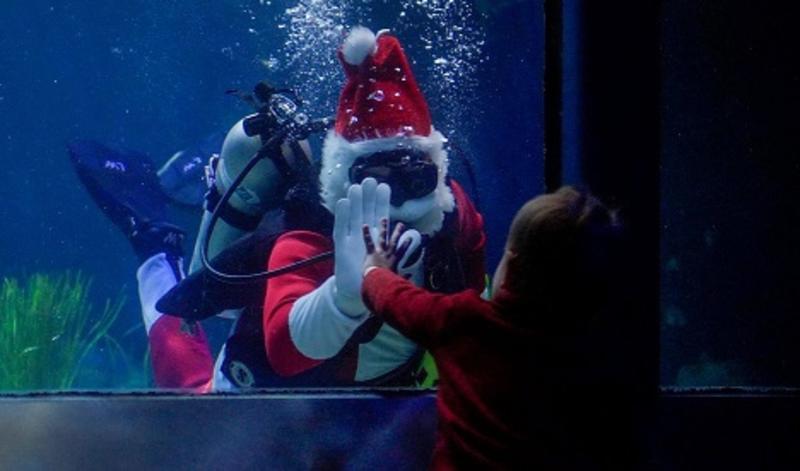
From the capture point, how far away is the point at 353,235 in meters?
2.15

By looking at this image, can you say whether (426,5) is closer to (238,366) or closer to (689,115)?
(689,115)

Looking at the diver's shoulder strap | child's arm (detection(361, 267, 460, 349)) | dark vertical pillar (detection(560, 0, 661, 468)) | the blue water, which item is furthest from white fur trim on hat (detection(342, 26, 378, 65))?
child's arm (detection(361, 267, 460, 349))

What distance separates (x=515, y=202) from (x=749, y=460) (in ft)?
10.4

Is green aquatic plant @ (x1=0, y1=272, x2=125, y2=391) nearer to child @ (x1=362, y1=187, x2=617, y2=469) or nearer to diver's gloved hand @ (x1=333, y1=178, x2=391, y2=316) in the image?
diver's gloved hand @ (x1=333, y1=178, x2=391, y2=316)

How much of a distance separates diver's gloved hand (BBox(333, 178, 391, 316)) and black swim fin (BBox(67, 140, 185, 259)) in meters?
1.94

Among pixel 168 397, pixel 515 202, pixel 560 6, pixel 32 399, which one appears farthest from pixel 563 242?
pixel 515 202

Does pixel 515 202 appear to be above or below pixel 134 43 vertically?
below

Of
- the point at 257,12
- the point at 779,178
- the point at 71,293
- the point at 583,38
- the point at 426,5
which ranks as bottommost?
the point at 71,293

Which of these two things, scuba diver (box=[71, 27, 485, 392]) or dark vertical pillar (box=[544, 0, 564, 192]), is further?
scuba diver (box=[71, 27, 485, 392])

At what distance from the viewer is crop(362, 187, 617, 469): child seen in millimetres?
1425

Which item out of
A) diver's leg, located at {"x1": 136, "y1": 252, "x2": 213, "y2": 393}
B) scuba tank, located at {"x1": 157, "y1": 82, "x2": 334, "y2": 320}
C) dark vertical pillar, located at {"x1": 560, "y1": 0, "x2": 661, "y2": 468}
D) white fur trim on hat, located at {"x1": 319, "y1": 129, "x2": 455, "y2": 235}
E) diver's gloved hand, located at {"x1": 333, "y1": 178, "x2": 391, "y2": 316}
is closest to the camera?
dark vertical pillar, located at {"x1": 560, "y1": 0, "x2": 661, "y2": 468}

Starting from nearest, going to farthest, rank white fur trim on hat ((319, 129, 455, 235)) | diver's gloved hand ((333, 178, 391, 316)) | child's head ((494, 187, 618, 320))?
child's head ((494, 187, 618, 320)) < diver's gloved hand ((333, 178, 391, 316)) < white fur trim on hat ((319, 129, 455, 235))

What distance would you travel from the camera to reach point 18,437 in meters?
2.06

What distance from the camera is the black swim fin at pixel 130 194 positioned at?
3.84 meters
